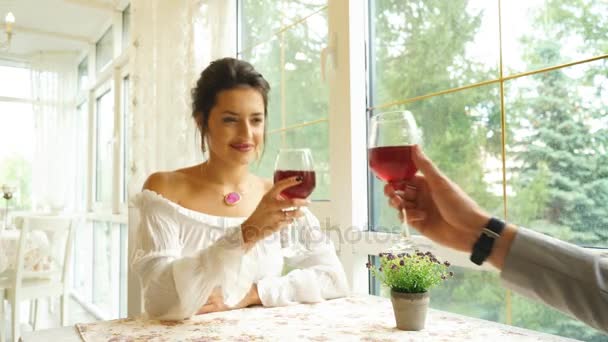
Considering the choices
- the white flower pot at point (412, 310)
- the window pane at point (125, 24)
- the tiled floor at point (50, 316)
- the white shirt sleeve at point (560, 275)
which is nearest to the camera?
the white shirt sleeve at point (560, 275)

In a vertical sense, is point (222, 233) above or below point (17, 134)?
below

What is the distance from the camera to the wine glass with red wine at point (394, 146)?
96 cm

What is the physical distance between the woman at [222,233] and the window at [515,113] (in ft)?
→ 1.59

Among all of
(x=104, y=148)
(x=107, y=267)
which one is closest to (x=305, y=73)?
(x=107, y=267)

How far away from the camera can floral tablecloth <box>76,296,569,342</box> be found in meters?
1.01

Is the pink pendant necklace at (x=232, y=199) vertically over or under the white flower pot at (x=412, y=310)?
A: over

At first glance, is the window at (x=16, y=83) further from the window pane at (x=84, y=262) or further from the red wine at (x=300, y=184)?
the red wine at (x=300, y=184)

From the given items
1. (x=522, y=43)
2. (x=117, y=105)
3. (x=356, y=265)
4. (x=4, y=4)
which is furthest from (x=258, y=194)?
(x=4, y=4)

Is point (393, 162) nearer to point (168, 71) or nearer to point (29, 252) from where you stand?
point (168, 71)

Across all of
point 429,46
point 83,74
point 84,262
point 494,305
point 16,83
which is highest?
point 83,74

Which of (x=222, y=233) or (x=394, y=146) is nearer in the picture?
(x=394, y=146)

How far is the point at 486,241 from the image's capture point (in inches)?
32.2

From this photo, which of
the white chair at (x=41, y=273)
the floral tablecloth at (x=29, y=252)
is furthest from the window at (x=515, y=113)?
the floral tablecloth at (x=29, y=252)

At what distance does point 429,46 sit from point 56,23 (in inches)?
185
